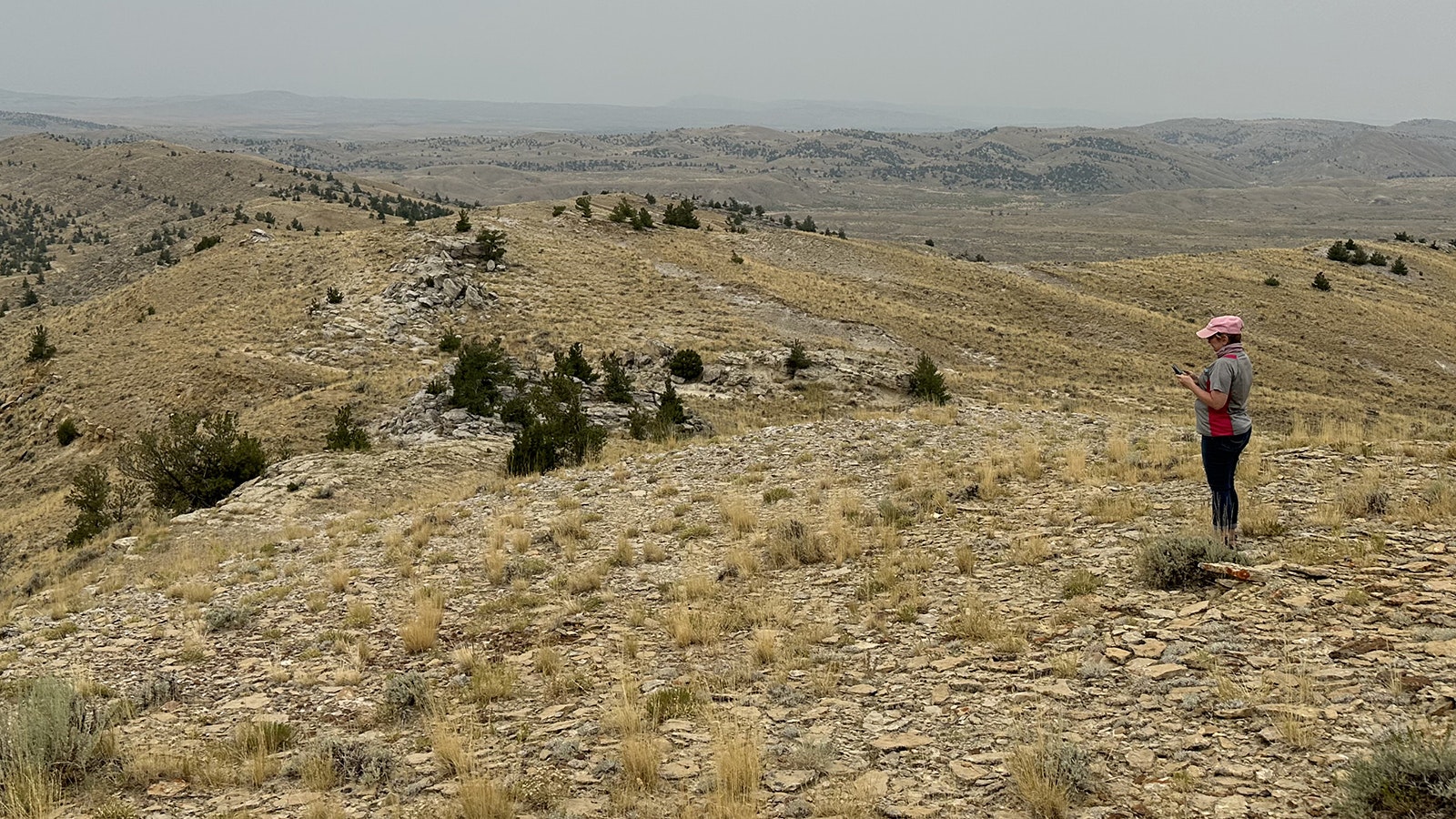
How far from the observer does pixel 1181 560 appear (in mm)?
7480

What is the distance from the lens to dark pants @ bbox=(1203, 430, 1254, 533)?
7855 mm

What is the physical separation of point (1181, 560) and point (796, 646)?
12.5 feet

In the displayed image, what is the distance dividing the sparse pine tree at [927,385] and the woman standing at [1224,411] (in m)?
16.0

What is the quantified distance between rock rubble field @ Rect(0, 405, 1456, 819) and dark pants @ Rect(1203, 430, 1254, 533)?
1.46 feet

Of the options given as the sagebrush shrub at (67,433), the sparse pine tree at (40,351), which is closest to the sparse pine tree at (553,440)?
the sagebrush shrub at (67,433)

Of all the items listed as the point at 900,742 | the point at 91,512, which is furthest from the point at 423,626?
the point at 91,512

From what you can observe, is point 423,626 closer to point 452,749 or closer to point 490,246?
point 452,749

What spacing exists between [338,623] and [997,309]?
3778cm

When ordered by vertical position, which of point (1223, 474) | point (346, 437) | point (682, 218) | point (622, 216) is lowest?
point (346, 437)

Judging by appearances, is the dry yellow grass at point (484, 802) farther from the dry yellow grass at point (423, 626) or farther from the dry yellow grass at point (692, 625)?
the dry yellow grass at point (423, 626)

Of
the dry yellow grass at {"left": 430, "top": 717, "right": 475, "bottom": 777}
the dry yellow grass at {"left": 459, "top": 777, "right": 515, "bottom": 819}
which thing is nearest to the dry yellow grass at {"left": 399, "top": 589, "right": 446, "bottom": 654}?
the dry yellow grass at {"left": 430, "top": 717, "right": 475, "bottom": 777}

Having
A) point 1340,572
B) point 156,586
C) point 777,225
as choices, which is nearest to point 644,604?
point 1340,572

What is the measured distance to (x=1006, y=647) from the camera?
670 cm

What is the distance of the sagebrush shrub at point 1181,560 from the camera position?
24.3 feet
